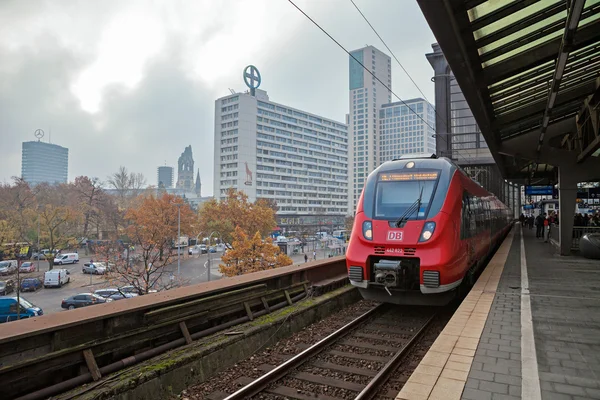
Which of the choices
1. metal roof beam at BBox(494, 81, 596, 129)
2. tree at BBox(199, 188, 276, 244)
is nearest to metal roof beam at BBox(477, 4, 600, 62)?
metal roof beam at BBox(494, 81, 596, 129)

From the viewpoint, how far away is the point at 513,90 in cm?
927

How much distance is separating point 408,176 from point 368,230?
1.47m

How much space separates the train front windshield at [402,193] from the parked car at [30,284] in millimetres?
31720

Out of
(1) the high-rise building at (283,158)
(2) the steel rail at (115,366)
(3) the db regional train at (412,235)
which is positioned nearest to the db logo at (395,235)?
(3) the db regional train at (412,235)

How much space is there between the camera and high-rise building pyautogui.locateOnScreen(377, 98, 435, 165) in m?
95.7

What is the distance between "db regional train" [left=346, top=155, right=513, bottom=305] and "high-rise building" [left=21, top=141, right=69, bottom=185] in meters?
176

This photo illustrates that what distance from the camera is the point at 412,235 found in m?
7.02

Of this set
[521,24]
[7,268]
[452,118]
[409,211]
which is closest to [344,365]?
[409,211]

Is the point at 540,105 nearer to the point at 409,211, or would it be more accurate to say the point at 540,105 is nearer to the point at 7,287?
the point at 409,211

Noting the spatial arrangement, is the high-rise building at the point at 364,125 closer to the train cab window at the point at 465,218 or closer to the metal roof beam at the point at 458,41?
the train cab window at the point at 465,218

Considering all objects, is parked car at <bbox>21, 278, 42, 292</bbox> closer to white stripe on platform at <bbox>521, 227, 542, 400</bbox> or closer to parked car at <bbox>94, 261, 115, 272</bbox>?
parked car at <bbox>94, 261, 115, 272</bbox>

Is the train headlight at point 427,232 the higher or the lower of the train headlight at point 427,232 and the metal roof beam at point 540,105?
the lower

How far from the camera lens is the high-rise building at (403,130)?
3767 inches

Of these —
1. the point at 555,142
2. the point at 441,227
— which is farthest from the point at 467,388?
the point at 555,142
